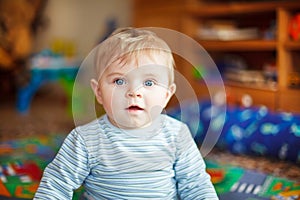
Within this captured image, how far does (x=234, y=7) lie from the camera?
83.0 inches

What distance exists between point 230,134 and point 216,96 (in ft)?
0.48

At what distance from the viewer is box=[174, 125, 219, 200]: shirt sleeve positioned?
86cm

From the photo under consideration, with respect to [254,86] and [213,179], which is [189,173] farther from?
[254,86]

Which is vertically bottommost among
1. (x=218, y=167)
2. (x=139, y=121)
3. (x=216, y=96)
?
(x=218, y=167)

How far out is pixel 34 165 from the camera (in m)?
1.36

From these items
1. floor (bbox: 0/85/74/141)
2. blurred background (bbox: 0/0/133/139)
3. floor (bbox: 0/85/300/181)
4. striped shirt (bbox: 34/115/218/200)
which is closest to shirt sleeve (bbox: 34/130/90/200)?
striped shirt (bbox: 34/115/218/200)

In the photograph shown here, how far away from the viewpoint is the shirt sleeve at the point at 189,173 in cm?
86

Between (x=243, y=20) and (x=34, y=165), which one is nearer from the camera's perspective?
(x=34, y=165)

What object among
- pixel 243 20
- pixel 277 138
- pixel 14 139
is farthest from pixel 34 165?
pixel 243 20

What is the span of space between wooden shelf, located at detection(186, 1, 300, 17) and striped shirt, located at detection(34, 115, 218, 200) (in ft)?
4.07

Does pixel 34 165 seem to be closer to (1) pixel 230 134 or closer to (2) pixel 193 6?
(1) pixel 230 134

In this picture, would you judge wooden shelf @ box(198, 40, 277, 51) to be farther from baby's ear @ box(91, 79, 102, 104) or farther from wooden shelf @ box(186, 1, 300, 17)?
baby's ear @ box(91, 79, 102, 104)

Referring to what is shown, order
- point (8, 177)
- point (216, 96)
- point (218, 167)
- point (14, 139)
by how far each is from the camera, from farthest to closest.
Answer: point (14, 139) → point (216, 96) → point (218, 167) → point (8, 177)

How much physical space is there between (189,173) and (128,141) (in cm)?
14
